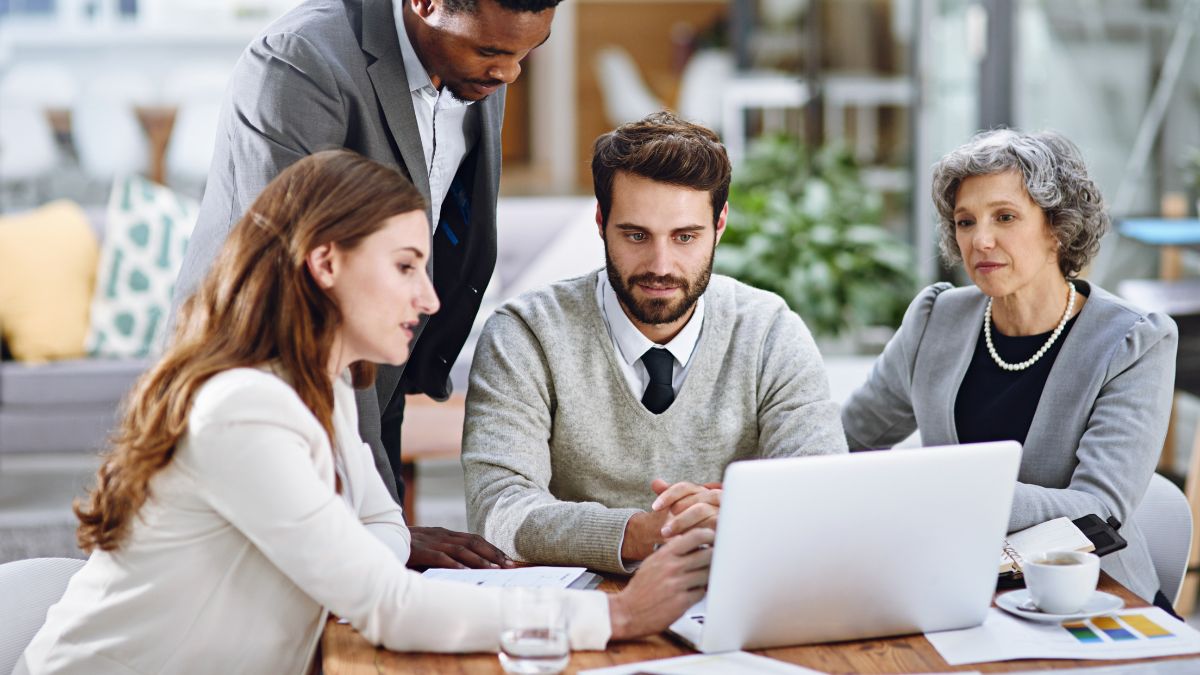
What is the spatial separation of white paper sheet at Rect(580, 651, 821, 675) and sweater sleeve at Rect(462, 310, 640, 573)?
12.6 inches

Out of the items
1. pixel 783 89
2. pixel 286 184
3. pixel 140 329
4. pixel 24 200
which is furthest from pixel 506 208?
pixel 286 184

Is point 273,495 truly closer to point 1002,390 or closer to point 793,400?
point 793,400

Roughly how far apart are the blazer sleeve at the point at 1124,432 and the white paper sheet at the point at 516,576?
626 mm

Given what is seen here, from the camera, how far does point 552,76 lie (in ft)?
35.4

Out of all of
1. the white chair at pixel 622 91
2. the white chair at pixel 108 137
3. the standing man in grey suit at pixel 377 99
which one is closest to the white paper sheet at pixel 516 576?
the standing man in grey suit at pixel 377 99

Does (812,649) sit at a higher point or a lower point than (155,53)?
lower

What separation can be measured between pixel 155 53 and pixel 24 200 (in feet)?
4.18

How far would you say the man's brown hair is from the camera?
185 cm

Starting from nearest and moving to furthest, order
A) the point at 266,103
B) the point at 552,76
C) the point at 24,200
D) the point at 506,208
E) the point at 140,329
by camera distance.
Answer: the point at 266,103 → the point at 140,329 → the point at 506,208 → the point at 24,200 → the point at 552,76

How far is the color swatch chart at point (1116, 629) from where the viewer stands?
138cm

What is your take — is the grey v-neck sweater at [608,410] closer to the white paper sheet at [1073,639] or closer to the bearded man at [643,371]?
the bearded man at [643,371]

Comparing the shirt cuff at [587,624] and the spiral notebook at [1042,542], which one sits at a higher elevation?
the shirt cuff at [587,624]

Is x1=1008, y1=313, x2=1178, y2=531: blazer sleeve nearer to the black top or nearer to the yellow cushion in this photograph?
the black top

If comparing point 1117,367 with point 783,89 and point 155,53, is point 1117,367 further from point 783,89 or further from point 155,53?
point 155,53
